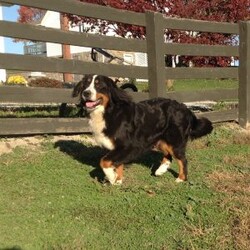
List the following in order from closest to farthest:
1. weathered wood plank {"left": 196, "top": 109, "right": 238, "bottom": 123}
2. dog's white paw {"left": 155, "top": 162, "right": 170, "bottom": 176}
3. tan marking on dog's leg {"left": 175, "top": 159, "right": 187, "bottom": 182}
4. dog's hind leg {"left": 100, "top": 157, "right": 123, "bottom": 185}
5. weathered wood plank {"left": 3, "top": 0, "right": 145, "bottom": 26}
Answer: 1. dog's hind leg {"left": 100, "top": 157, "right": 123, "bottom": 185}
2. tan marking on dog's leg {"left": 175, "top": 159, "right": 187, "bottom": 182}
3. dog's white paw {"left": 155, "top": 162, "right": 170, "bottom": 176}
4. weathered wood plank {"left": 3, "top": 0, "right": 145, "bottom": 26}
5. weathered wood plank {"left": 196, "top": 109, "right": 238, "bottom": 123}

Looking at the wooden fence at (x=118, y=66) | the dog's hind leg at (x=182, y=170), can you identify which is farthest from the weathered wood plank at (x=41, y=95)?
the dog's hind leg at (x=182, y=170)

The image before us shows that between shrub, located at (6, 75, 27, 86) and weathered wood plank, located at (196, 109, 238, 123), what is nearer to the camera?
weathered wood plank, located at (196, 109, 238, 123)

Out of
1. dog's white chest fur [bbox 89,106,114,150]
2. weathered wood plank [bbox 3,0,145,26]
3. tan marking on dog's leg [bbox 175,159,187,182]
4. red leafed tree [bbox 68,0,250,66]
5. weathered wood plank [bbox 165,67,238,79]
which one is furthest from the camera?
red leafed tree [bbox 68,0,250,66]

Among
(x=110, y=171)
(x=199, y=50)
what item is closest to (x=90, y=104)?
(x=110, y=171)

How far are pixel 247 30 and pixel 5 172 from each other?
5.57 metres

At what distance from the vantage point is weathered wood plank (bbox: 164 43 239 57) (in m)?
8.36

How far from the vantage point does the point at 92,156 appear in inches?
270

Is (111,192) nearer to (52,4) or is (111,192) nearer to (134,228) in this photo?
(134,228)

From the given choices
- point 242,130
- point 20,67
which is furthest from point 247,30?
point 20,67

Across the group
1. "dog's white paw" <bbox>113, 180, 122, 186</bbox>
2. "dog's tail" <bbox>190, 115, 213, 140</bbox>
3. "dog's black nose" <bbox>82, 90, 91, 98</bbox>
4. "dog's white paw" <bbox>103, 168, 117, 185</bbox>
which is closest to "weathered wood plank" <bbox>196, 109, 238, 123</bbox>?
"dog's tail" <bbox>190, 115, 213, 140</bbox>

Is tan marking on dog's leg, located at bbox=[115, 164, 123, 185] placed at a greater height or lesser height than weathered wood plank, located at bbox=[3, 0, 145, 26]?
lesser

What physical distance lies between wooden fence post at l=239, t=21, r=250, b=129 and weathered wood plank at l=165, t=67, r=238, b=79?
0.22m

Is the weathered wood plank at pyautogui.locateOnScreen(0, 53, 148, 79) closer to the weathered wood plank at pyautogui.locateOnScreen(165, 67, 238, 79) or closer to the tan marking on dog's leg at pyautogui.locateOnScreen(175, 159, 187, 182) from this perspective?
the weathered wood plank at pyautogui.locateOnScreen(165, 67, 238, 79)

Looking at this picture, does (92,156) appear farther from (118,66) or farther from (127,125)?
(118,66)
